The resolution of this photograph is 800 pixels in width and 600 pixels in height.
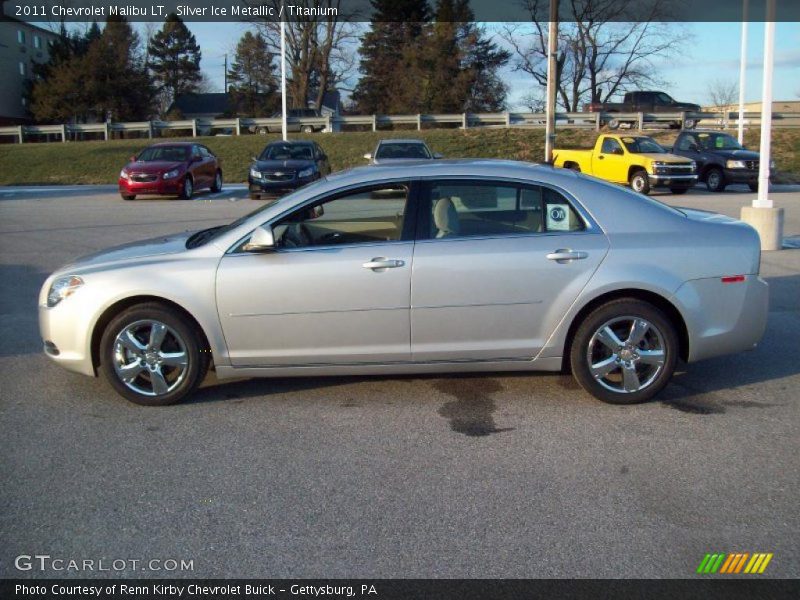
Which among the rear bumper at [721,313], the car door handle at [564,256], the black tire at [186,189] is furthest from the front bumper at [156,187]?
the rear bumper at [721,313]

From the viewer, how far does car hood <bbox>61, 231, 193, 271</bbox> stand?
5.65 meters

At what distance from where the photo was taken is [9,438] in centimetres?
503

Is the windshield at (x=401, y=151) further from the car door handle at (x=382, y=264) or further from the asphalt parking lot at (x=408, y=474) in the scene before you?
the car door handle at (x=382, y=264)

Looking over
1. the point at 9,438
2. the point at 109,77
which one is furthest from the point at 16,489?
the point at 109,77

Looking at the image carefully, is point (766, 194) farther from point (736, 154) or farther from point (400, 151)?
point (736, 154)

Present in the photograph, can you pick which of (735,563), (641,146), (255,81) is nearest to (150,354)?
(735,563)

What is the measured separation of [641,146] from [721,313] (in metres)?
19.7

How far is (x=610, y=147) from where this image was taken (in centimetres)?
2408

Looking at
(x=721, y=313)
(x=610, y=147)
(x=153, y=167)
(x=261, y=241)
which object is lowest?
(x=721, y=313)

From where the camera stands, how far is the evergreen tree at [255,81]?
6197 centimetres

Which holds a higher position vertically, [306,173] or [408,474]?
[306,173]

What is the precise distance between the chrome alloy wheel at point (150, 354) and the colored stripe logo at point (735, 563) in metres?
3.46

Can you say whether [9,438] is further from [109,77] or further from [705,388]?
[109,77]
